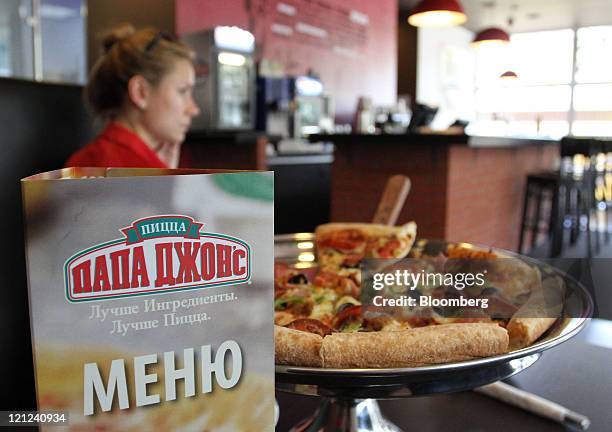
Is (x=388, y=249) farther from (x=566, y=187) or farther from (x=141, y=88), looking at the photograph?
(x=566, y=187)

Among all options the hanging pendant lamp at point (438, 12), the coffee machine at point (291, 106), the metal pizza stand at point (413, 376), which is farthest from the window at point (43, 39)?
the metal pizza stand at point (413, 376)

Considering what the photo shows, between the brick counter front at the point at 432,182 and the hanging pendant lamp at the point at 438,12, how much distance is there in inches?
58.6

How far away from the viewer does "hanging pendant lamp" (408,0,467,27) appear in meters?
5.00

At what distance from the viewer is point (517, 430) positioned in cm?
68

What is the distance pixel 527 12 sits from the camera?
307 inches

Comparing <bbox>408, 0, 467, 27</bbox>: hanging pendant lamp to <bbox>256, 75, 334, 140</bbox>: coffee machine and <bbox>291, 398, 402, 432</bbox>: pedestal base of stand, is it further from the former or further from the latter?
<bbox>291, 398, 402, 432</bbox>: pedestal base of stand

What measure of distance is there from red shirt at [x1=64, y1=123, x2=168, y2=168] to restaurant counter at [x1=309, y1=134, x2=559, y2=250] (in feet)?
6.86

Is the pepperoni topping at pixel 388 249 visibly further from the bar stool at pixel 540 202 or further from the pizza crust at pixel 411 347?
the bar stool at pixel 540 202

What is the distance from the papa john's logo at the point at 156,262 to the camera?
1.03 feet

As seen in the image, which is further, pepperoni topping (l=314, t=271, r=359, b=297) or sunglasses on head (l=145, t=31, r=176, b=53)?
sunglasses on head (l=145, t=31, r=176, b=53)

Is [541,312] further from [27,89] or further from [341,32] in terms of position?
[341,32]

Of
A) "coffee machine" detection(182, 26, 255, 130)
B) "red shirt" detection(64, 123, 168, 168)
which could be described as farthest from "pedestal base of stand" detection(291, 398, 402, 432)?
"coffee machine" detection(182, 26, 255, 130)

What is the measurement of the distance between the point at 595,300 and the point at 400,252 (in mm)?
421

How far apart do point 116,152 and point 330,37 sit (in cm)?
690
